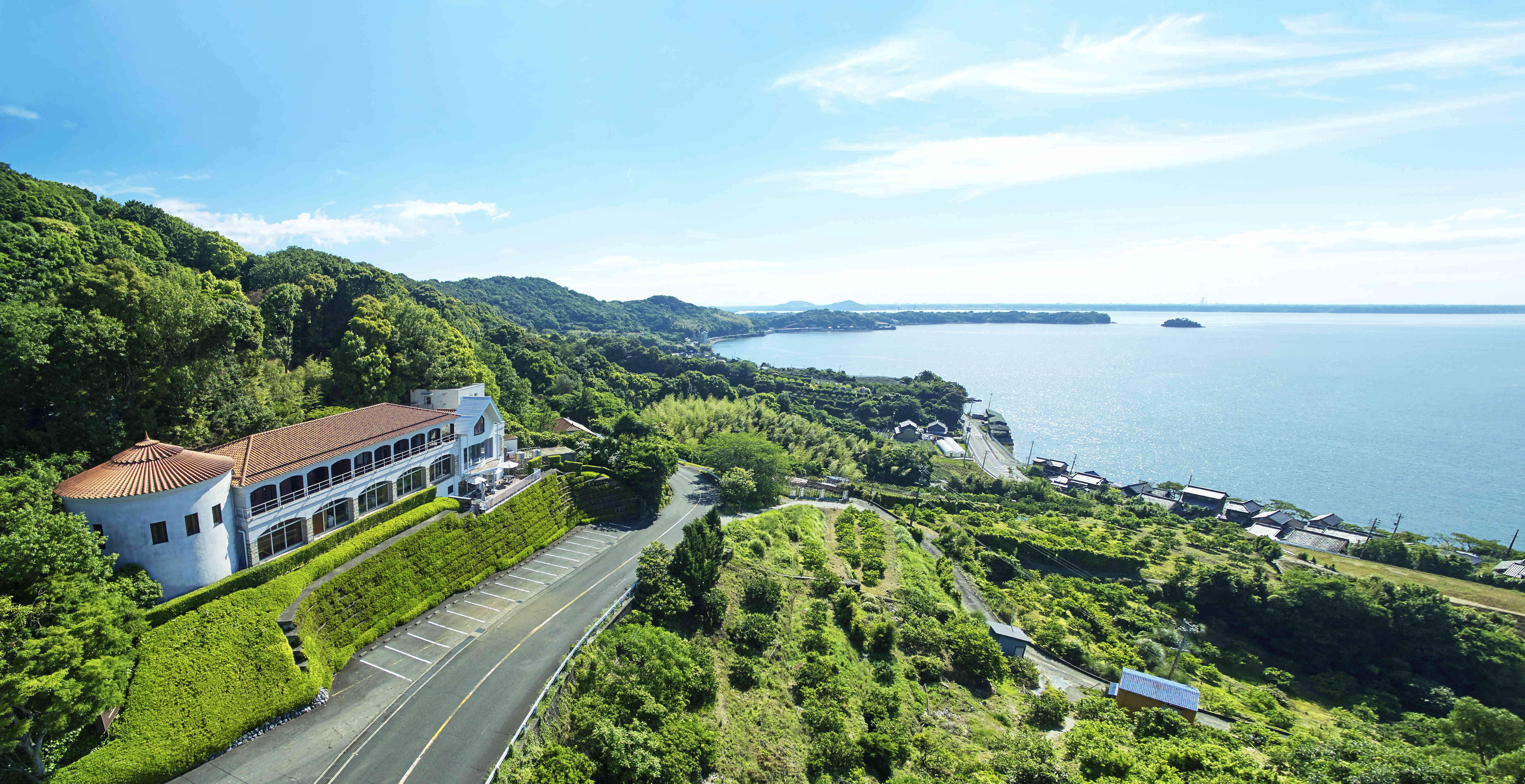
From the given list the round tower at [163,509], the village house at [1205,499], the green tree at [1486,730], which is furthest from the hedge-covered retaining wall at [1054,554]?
the round tower at [163,509]

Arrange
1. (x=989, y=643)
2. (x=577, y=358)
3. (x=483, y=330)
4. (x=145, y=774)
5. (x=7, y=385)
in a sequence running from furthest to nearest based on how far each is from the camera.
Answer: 1. (x=577, y=358)
2. (x=483, y=330)
3. (x=989, y=643)
4. (x=7, y=385)
5. (x=145, y=774)

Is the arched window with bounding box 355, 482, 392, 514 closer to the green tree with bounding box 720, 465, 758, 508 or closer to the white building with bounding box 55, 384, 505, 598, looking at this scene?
the white building with bounding box 55, 384, 505, 598

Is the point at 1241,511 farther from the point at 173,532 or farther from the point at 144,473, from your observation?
the point at 144,473

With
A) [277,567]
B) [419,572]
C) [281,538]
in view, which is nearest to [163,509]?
[277,567]

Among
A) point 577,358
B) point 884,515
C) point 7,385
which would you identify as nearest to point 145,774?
point 7,385

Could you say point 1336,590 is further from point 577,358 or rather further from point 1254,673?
point 577,358

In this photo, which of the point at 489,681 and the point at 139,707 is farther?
the point at 489,681

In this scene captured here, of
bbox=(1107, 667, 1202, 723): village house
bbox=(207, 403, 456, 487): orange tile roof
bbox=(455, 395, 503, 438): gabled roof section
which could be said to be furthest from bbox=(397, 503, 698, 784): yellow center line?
bbox=(1107, 667, 1202, 723): village house
